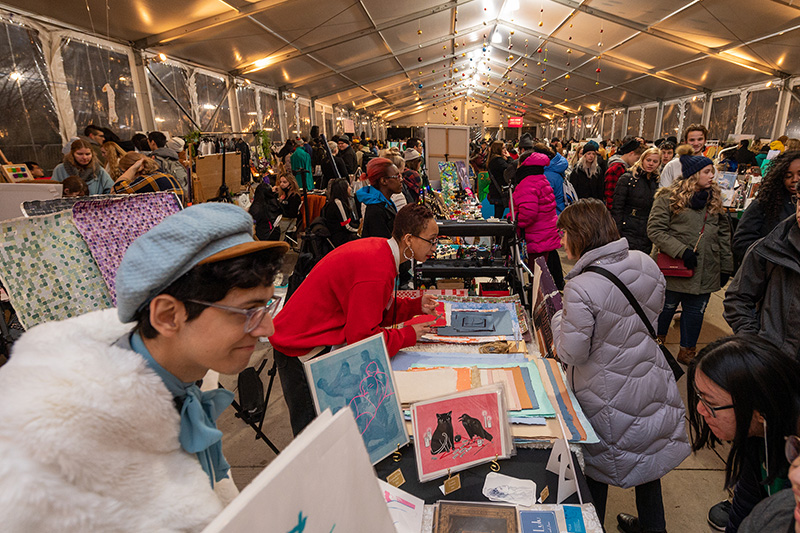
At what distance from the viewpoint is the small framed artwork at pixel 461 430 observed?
1.37 metres

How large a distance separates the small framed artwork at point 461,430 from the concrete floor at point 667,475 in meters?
1.17

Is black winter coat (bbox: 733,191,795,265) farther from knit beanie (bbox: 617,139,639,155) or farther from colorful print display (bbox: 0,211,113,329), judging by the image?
colorful print display (bbox: 0,211,113,329)

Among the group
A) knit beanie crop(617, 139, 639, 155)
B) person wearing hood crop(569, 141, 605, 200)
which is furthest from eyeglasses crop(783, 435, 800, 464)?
person wearing hood crop(569, 141, 605, 200)

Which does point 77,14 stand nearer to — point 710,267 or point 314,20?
point 314,20

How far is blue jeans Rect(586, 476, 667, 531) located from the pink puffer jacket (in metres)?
2.62

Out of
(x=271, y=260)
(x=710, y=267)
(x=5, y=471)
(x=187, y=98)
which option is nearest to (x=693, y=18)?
(x=710, y=267)

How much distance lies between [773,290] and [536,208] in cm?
223

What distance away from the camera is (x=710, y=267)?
3.16 m

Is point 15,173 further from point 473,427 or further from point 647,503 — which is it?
point 647,503

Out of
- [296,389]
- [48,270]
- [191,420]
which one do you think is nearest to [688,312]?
[296,389]

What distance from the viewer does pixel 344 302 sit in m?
1.76

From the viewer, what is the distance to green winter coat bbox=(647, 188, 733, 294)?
3.11m

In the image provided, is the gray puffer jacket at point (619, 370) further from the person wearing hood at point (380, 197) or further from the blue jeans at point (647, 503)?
the person wearing hood at point (380, 197)

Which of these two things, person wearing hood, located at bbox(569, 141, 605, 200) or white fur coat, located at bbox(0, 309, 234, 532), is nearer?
white fur coat, located at bbox(0, 309, 234, 532)
